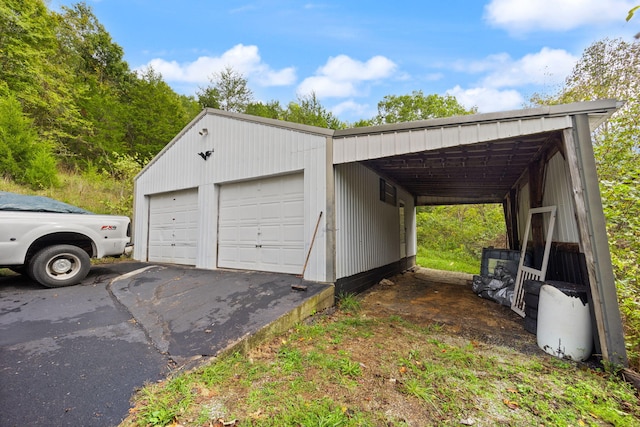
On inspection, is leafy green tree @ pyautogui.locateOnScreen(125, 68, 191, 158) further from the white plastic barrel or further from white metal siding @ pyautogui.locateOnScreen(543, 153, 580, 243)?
the white plastic barrel

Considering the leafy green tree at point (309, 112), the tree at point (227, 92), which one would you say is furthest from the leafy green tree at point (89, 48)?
the leafy green tree at point (309, 112)

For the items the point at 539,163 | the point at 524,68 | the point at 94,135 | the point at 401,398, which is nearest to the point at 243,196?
the point at 401,398

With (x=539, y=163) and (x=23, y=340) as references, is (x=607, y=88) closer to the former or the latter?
(x=539, y=163)

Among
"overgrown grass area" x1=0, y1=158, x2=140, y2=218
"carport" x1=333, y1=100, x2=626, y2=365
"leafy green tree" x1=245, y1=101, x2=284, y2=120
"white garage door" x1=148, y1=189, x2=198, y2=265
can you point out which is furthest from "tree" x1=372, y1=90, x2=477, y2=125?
"overgrown grass area" x1=0, y1=158, x2=140, y2=218

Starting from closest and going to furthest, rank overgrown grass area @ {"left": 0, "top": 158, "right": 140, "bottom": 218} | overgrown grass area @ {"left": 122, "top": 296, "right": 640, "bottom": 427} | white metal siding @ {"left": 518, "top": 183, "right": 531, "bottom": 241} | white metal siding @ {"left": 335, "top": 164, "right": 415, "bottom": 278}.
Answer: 1. overgrown grass area @ {"left": 122, "top": 296, "right": 640, "bottom": 427}
2. white metal siding @ {"left": 335, "top": 164, "right": 415, "bottom": 278}
3. white metal siding @ {"left": 518, "top": 183, "right": 531, "bottom": 241}
4. overgrown grass area @ {"left": 0, "top": 158, "right": 140, "bottom": 218}

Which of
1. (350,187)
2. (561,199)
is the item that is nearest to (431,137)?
(350,187)

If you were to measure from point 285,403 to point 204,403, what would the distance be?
0.61 meters

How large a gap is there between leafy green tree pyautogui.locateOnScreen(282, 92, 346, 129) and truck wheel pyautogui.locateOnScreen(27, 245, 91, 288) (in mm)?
17153

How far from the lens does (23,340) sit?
2.85 metres

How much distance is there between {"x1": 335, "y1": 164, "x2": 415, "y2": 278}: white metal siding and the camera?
4.99m

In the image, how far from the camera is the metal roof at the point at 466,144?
3287 mm

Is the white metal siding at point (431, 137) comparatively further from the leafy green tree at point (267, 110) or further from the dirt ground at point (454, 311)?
the leafy green tree at point (267, 110)

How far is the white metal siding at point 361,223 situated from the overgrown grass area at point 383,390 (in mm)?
2145

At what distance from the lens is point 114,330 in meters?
3.21
